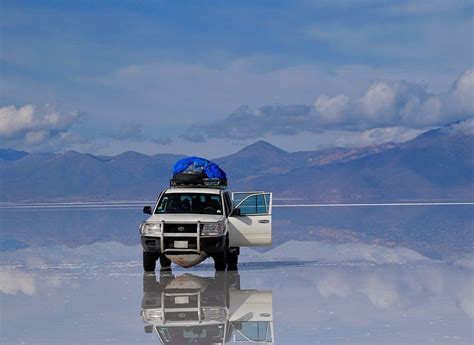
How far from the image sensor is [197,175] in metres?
23.6

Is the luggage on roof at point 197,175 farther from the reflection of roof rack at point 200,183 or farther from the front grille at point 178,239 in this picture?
the front grille at point 178,239

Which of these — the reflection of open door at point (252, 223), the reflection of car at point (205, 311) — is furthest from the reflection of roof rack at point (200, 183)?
the reflection of car at point (205, 311)

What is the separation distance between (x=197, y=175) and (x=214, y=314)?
374 inches

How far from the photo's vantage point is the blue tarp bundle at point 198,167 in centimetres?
2383

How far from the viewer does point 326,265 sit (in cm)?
2372

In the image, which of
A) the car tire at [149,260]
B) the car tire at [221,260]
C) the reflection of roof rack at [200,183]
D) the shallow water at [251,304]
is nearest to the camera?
the shallow water at [251,304]

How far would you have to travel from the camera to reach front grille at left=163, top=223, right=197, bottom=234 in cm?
2125

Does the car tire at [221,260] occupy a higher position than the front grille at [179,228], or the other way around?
the front grille at [179,228]

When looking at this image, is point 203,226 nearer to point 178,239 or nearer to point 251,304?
point 178,239

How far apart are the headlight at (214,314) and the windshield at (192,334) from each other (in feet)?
2.53

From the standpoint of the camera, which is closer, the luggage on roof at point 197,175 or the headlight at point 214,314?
the headlight at point 214,314

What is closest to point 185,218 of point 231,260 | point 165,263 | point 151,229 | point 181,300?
point 151,229

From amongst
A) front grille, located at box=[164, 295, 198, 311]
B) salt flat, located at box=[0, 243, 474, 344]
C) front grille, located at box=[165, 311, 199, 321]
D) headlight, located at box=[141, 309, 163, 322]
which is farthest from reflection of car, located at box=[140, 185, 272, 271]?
front grille, located at box=[165, 311, 199, 321]

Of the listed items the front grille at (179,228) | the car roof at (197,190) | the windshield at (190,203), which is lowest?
the front grille at (179,228)
